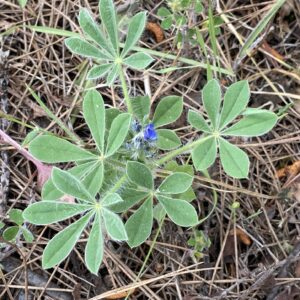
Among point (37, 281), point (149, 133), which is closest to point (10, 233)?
point (37, 281)

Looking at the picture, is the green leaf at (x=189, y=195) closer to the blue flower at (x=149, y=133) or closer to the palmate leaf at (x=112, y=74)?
the blue flower at (x=149, y=133)

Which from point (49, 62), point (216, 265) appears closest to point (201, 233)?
point (216, 265)

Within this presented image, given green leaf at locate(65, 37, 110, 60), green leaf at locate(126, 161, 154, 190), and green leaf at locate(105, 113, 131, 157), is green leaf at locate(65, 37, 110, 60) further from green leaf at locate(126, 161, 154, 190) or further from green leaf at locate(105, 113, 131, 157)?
green leaf at locate(126, 161, 154, 190)

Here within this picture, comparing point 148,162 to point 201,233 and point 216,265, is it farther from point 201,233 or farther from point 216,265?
point 216,265

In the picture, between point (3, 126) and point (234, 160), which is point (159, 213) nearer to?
point (234, 160)

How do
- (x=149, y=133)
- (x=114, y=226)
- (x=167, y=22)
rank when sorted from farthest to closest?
(x=167, y=22)
(x=149, y=133)
(x=114, y=226)

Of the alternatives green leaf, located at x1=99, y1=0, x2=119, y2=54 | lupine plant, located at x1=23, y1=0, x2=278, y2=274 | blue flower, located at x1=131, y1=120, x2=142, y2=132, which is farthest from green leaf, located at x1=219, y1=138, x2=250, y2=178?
green leaf, located at x1=99, y1=0, x2=119, y2=54
